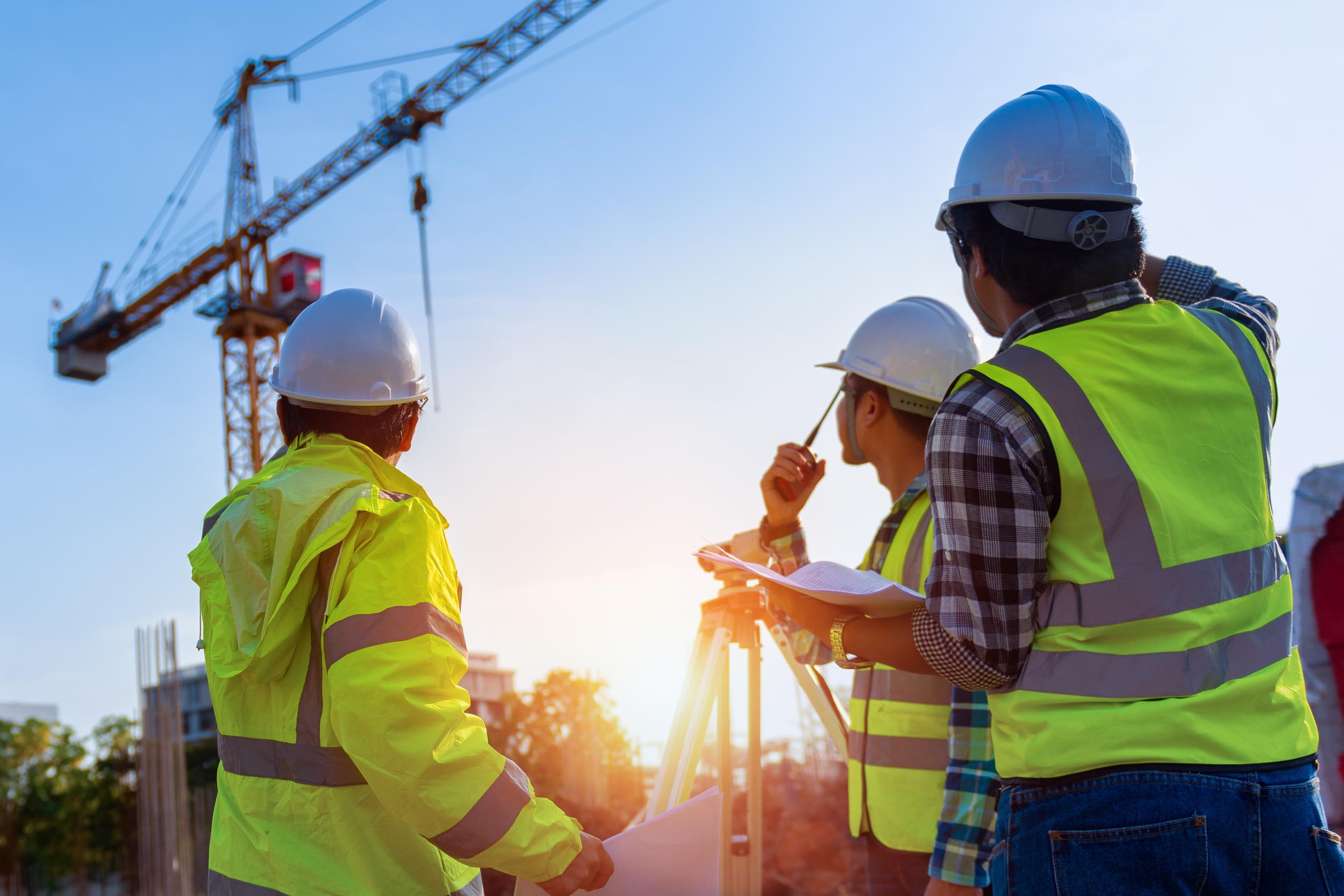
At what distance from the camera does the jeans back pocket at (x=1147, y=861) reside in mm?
1490

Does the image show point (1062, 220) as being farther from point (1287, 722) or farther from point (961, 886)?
point (961, 886)

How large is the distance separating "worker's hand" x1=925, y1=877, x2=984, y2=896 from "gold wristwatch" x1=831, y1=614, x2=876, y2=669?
2.04 ft

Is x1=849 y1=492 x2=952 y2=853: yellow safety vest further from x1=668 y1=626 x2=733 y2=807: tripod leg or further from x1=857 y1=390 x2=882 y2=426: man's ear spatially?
x1=668 y1=626 x2=733 y2=807: tripod leg

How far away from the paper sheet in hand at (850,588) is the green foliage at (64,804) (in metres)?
16.9

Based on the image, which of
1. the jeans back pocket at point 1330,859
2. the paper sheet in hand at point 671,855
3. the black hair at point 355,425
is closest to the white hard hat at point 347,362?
the black hair at point 355,425

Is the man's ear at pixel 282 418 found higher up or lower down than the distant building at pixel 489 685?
higher up

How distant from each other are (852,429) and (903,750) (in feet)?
3.48

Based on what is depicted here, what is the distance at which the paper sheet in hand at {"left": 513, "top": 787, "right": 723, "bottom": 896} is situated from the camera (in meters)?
2.39

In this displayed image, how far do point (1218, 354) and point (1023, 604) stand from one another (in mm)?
539

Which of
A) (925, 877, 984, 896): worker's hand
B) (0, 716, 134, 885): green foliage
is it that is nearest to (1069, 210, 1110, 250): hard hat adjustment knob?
(925, 877, 984, 896): worker's hand

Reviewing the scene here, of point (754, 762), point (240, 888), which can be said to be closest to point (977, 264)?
point (240, 888)

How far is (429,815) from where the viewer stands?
2131 mm

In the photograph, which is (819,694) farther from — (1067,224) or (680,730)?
(1067,224)

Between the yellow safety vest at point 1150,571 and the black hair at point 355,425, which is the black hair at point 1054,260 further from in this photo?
the black hair at point 355,425
